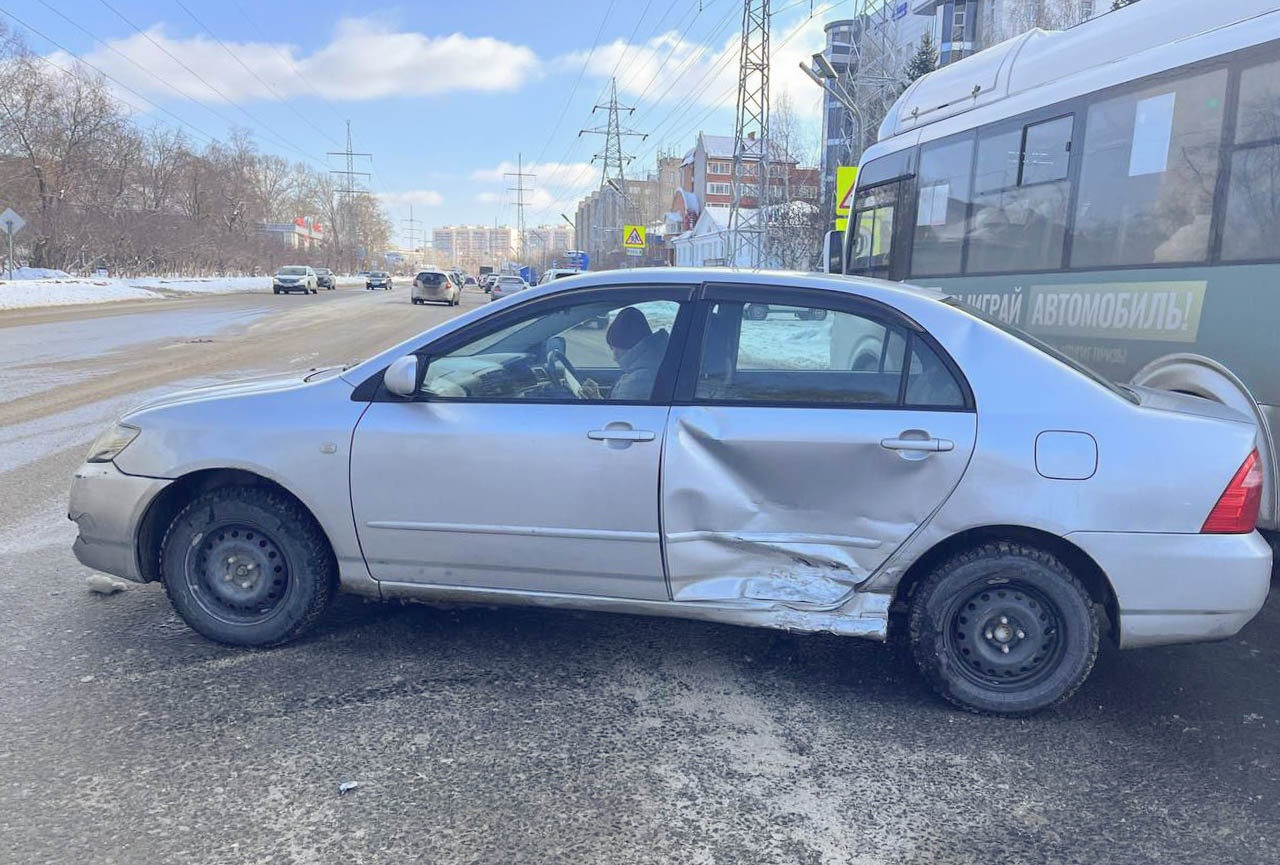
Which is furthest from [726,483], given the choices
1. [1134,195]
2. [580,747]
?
[1134,195]

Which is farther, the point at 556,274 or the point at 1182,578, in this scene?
the point at 556,274

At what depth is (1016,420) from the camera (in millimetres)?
3256

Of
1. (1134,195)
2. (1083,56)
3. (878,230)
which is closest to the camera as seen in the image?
(1134,195)

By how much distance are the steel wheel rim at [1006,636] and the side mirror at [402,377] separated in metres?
2.31

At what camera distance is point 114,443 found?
3.82 meters

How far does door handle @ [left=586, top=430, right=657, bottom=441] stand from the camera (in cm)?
342

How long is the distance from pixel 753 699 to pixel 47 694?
8.90 ft

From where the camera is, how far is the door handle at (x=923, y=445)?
3.27m

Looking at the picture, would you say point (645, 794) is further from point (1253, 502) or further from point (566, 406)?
point (1253, 502)

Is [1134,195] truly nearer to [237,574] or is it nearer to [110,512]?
[237,574]

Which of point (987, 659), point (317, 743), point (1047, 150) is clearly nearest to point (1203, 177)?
point (1047, 150)

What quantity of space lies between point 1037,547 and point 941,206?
5518mm

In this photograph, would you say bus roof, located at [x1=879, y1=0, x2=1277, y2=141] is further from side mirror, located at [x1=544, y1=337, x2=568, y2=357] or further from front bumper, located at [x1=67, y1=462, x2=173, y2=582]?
front bumper, located at [x1=67, y1=462, x2=173, y2=582]

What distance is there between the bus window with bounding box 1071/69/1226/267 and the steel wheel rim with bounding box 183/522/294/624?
17.5 feet
